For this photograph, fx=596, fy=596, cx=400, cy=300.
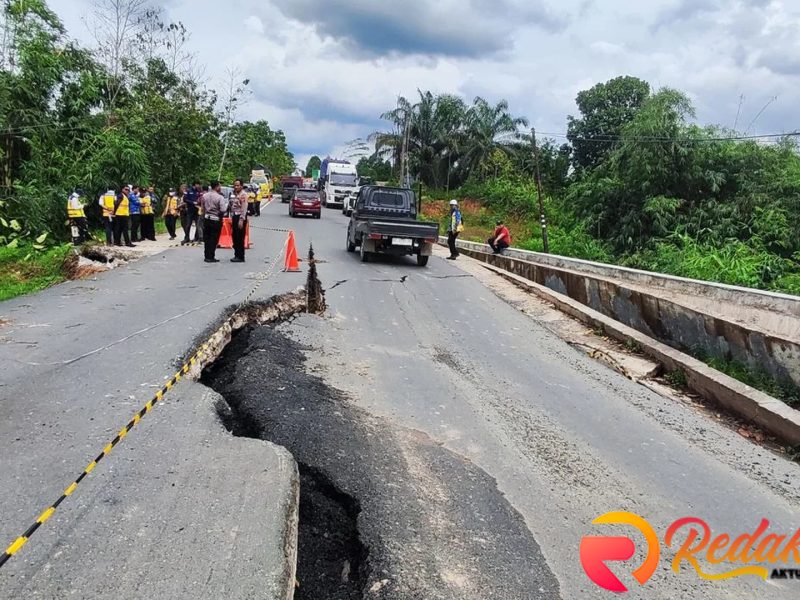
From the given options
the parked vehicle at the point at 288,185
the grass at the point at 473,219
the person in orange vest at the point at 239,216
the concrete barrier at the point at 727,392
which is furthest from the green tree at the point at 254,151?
the concrete barrier at the point at 727,392

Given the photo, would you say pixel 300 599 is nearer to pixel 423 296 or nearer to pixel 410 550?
pixel 410 550

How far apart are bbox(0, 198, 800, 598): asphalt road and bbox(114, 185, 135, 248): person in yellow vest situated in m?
4.97

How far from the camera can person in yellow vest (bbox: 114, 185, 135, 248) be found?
43.7 feet

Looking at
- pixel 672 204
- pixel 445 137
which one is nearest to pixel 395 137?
pixel 445 137

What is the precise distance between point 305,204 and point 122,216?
608 inches

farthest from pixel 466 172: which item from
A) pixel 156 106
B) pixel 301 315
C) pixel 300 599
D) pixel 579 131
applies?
pixel 300 599

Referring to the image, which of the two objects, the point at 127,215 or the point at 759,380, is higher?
the point at 127,215

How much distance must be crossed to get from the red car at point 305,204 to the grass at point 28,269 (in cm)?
1506

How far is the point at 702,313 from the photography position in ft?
25.3

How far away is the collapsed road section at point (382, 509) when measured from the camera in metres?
2.81

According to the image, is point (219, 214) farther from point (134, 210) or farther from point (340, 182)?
point (340, 182)

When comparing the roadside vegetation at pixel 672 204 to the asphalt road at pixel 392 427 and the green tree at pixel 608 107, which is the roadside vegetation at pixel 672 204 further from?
the asphalt road at pixel 392 427

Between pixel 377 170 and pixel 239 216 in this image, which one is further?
pixel 377 170

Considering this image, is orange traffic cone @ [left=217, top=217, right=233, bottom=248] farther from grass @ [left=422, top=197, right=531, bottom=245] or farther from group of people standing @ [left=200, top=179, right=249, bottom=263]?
grass @ [left=422, top=197, right=531, bottom=245]
